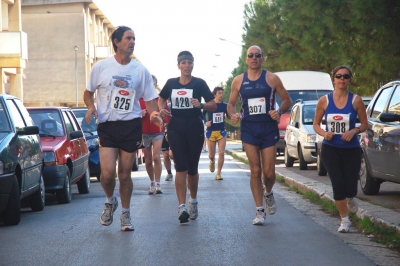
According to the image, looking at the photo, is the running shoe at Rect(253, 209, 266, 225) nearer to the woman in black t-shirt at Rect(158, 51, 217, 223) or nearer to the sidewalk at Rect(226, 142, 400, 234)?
the woman in black t-shirt at Rect(158, 51, 217, 223)

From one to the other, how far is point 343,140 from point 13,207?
3.92 metres

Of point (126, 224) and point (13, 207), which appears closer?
point (126, 224)

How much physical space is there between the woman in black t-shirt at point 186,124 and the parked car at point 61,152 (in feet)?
11.5

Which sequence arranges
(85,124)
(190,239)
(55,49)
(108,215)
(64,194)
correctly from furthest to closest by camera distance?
(55,49) < (85,124) < (64,194) < (108,215) < (190,239)

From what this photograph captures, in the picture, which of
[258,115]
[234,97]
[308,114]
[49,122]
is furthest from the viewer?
[308,114]

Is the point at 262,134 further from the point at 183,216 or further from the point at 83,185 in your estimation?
the point at 83,185

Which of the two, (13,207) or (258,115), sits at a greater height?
(258,115)

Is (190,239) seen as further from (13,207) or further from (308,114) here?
(308,114)

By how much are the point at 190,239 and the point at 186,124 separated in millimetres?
1998

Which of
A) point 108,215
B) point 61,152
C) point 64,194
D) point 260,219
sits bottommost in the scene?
point 64,194

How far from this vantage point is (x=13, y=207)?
1009cm

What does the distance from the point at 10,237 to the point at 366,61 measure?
1601cm

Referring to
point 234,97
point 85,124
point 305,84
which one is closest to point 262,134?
point 234,97

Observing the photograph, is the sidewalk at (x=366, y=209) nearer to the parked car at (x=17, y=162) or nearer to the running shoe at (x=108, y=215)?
the running shoe at (x=108, y=215)
